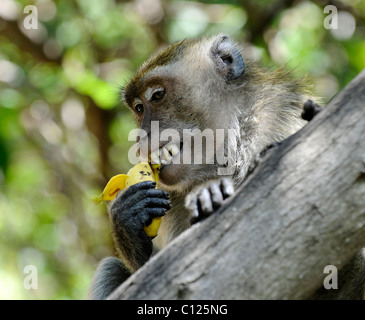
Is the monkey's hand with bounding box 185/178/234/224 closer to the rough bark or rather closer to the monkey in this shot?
the rough bark

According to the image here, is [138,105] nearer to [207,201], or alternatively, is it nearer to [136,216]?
[136,216]

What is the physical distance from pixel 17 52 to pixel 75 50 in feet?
3.59

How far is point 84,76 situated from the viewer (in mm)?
7543

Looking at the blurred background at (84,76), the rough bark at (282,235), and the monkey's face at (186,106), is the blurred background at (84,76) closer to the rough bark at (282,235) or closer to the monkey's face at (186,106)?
the monkey's face at (186,106)

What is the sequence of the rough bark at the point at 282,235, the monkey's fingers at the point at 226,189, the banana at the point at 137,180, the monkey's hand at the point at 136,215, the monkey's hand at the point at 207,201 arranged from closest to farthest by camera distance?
1. the rough bark at the point at 282,235
2. the monkey's hand at the point at 207,201
3. the monkey's fingers at the point at 226,189
4. the monkey's hand at the point at 136,215
5. the banana at the point at 137,180

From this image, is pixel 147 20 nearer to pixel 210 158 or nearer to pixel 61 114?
pixel 61 114

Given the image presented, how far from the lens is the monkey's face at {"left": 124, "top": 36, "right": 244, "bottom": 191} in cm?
466

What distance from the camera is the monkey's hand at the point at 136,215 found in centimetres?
418

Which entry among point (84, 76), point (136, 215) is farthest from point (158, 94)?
point (84, 76)

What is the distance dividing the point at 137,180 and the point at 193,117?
0.81 m

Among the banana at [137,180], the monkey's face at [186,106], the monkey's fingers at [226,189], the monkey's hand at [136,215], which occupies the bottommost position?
the monkey's fingers at [226,189]

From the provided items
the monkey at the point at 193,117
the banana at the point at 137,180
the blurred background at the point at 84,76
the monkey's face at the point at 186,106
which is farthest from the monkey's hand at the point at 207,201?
the blurred background at the point at 84,76

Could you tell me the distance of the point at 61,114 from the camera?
30.2 feet

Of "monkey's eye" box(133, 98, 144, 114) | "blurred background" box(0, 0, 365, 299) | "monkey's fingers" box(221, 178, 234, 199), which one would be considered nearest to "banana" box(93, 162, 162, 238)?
"monkey's eye" box(133, 98, 144, 114)
